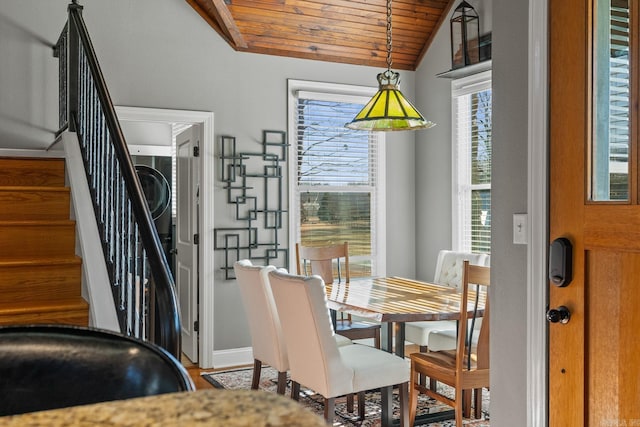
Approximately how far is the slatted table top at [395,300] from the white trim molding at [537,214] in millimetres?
1313

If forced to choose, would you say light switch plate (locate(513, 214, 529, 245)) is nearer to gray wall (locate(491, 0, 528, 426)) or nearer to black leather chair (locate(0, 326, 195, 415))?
gray wall (locate(491, 0, 528, 426))

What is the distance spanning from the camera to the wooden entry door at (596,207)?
1.87 m

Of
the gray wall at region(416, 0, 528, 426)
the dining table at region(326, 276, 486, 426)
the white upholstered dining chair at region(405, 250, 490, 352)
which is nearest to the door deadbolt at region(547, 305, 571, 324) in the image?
the gray wall at region(416, 0, 528, 426)

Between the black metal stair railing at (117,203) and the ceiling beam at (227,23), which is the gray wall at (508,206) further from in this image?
the ceiling beam at (227,23)

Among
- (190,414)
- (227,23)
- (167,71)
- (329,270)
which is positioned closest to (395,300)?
(329,270)

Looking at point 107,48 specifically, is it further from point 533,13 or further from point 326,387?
point 533,13

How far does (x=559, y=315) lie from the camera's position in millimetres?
2070

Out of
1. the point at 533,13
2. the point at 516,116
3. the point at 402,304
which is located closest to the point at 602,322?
the point at 516,116

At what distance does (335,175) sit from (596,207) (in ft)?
13.1

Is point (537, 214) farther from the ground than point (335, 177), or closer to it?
closer to it

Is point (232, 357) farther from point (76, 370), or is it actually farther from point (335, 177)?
point (76, 370)

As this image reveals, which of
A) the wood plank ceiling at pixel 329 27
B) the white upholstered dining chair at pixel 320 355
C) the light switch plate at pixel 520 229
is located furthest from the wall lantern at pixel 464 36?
the light switch plate at pixel 520 229

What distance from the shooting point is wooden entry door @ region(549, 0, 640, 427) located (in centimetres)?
187

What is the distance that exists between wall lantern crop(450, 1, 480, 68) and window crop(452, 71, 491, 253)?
0.17 m
